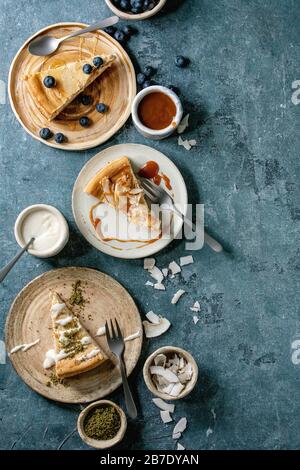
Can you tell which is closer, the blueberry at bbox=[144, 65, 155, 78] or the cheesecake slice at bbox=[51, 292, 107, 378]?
the cheesecake slice at bbox=[51, 292, 107, 378]

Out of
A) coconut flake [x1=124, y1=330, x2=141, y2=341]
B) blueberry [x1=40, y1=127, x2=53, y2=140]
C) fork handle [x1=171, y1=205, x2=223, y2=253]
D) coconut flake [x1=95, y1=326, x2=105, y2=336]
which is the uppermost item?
blueberry [x1=40, y1=127, x2=53, y2=140]

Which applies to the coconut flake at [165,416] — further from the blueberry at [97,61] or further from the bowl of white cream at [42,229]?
the blueberry at [97,61]

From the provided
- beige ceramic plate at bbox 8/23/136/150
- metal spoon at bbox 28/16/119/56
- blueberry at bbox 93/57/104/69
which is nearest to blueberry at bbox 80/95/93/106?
beige ceramic plate at bbox 8/23/136/150

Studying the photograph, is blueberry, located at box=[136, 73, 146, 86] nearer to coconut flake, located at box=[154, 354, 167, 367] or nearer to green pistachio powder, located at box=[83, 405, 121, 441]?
coconut flake, located at box=[154, 354, 167, 367]

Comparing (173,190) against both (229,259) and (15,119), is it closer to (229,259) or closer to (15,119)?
(229,259)

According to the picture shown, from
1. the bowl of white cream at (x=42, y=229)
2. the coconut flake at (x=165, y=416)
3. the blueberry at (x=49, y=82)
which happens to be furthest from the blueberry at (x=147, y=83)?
the coconut flake at (x=165, y=416)
